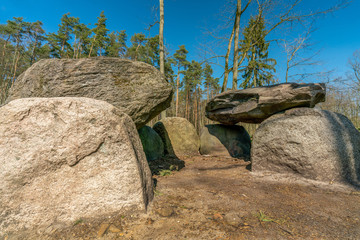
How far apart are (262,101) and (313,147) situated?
4.81 ft

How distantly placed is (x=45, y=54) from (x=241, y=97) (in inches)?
780

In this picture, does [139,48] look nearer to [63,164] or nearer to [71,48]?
[71,48]

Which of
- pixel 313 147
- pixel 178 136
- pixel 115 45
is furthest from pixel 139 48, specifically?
pixel 313 147

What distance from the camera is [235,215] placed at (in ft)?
6.18

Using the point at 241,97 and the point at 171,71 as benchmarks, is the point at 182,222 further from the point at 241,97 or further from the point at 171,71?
the point at 171,71

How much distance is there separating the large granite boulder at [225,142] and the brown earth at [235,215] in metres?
3.00

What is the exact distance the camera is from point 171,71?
682 inches

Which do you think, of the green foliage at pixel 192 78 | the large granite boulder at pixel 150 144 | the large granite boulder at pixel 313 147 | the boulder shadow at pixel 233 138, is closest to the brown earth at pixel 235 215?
the large granite boulder at pixel 313 147

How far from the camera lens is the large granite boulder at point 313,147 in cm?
302

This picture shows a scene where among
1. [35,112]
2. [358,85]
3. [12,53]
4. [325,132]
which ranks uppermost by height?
[12,53]

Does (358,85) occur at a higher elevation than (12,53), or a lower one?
lower

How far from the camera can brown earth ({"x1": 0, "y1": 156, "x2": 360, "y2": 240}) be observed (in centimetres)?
155

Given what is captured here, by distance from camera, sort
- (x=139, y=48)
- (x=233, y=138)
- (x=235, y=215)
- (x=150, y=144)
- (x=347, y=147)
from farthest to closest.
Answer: (x=139, y=48)
(x=233, y=138)
(x=150, y=144)
(x=347, y=147)
(x=235, y=215)

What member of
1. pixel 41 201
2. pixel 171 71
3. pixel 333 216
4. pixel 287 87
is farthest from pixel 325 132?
pixel 171 71
